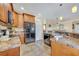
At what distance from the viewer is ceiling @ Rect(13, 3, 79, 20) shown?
79.6 inches

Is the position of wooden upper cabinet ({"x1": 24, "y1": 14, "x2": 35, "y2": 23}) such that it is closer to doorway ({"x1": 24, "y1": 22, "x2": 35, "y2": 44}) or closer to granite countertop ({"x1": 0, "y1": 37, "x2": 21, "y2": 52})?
doorway ({"x1": 24, "y1": 22, "x2": 35, "y2": 44})

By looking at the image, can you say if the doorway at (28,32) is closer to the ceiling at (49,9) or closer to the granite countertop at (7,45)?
the granite countertop at (7,45)

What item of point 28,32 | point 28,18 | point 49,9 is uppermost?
point 49,9

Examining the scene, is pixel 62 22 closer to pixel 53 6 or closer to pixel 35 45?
pixel 53 6

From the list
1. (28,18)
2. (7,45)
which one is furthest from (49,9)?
(7,45)

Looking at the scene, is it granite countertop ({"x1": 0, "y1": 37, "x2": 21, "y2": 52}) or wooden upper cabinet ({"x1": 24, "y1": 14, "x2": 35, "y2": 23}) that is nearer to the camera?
granite countertop ({"x1": 0, "y1": 37, "x2": 21, "y2": 52})

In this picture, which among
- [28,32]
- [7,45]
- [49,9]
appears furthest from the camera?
[28,32]

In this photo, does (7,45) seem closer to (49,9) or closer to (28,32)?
(28,32)

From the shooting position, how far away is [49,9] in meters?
2.16

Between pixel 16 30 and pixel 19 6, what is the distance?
2.18 ft

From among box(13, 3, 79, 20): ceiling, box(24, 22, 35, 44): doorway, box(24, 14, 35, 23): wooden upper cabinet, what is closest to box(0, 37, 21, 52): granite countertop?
box(24, 22, 35, 44): doorway

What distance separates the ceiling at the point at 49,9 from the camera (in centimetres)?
202

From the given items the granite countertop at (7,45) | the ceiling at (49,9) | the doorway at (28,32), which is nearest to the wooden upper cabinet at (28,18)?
the doorway at (28,32)

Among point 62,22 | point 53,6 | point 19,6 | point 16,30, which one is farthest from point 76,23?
point 16,30
